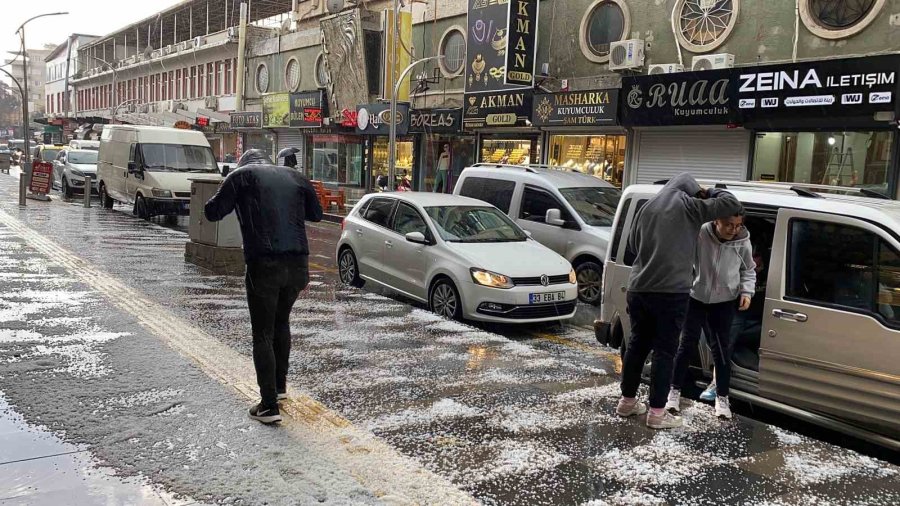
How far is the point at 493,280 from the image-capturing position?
812cm

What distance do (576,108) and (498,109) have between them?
9.99 feet

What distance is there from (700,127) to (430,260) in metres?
9.93

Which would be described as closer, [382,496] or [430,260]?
[382,496]

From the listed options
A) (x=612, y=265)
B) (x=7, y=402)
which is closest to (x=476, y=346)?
(x=612, y=265)

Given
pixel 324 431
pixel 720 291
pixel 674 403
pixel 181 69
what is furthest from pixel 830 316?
pixel 181 69

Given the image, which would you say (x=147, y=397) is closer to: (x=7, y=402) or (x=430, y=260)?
(x=7, y=402)

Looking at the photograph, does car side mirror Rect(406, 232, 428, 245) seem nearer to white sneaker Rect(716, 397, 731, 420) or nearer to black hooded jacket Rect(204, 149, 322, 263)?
black hooded jacket Rect(204, 149, 322, 263)

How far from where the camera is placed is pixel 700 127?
16.4m

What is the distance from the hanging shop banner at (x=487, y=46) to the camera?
1977cm

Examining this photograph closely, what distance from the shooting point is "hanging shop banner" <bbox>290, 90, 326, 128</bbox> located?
29.1m

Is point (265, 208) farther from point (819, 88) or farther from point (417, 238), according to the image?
point (819, 88)

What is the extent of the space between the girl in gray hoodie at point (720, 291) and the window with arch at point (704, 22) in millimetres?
12290

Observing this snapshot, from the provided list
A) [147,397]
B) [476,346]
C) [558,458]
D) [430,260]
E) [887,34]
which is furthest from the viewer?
[887,34]

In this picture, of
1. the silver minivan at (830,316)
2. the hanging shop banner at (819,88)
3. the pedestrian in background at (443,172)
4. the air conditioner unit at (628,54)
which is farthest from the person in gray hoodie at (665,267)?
the pedestrian in background at (443,172)
